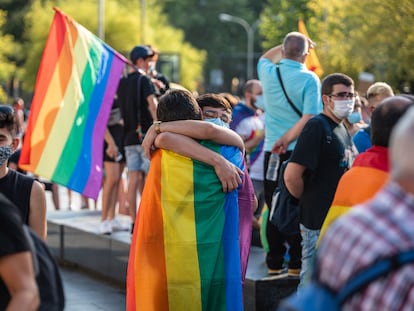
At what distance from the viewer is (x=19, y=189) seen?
5000 mm

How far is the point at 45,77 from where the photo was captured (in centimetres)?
1089

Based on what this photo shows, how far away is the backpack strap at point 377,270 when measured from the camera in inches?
120

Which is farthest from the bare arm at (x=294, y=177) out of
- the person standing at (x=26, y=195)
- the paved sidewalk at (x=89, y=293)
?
the paved sidewalk at (x=89, y=293)

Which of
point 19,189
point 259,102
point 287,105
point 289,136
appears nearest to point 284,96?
point 287,105

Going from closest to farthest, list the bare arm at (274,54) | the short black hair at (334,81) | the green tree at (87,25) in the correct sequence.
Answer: the short black hair at (334,81)
the bare arm at (274,54)
the green tree at (87,25)

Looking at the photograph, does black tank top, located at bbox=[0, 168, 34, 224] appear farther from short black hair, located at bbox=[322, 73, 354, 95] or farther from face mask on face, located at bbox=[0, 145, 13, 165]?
short black hair, located at bbox=[322, 73, 354, 95]

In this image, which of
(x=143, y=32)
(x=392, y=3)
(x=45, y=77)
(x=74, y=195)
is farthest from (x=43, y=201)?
(x=143, y=32)

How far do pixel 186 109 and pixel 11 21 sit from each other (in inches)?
2640

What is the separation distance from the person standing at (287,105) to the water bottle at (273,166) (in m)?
0.04

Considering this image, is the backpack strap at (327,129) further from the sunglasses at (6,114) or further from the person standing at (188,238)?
the sunglasses at (6,114)

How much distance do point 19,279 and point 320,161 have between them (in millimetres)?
3597

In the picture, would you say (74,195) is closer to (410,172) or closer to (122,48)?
(410,172)

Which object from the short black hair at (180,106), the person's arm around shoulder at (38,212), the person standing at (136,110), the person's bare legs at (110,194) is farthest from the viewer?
the person's bare legs at (110,194)

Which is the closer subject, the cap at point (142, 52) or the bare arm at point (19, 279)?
the bare arm at point (19, 279)
